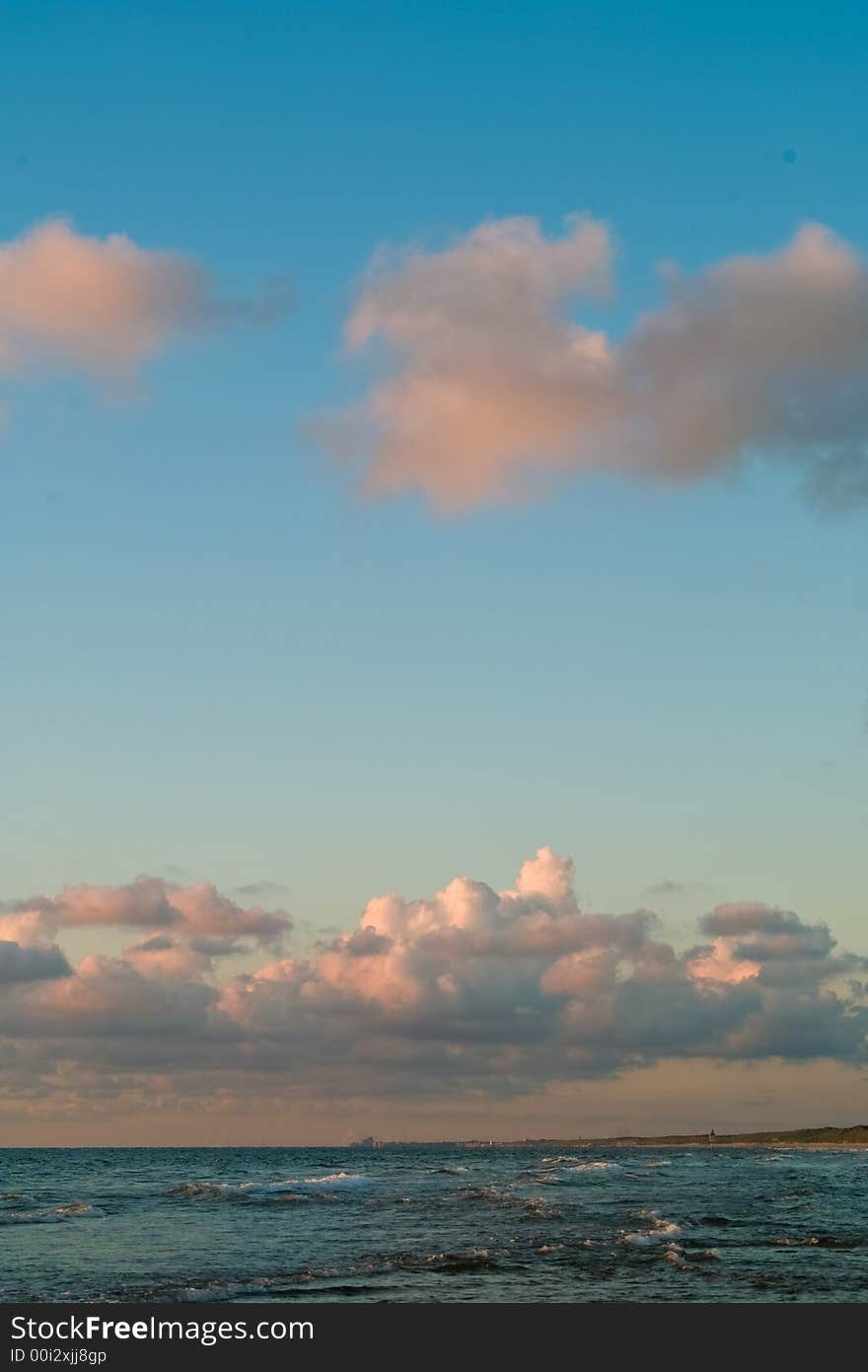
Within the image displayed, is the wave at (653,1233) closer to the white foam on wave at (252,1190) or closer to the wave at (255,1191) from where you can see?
the wave at (255,1191)

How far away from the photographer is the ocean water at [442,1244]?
1805 inches

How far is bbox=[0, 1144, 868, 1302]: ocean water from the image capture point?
45.8 meters

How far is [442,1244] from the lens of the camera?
60125 millimetres

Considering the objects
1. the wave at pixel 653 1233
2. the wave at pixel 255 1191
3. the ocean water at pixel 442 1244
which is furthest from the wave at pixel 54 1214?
the wave at pixel 653 1233

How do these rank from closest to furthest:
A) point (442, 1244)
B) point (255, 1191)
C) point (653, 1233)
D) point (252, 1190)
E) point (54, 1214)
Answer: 1. point (442, 1244)
2. point (653, 1233)
3. point (54, 1214)
4. point (255, 1191)
5. point (252, 1190)
